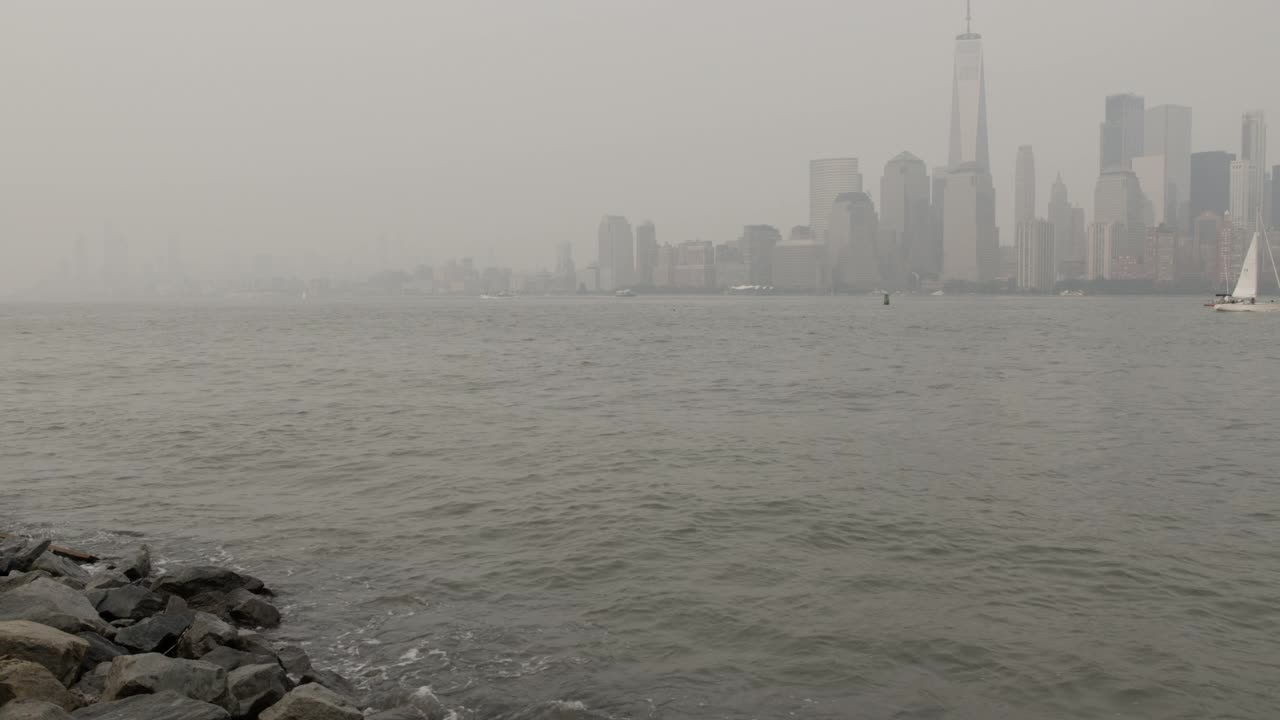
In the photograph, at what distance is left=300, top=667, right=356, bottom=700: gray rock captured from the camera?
971cm

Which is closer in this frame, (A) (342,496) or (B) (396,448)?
(A) (342,496)

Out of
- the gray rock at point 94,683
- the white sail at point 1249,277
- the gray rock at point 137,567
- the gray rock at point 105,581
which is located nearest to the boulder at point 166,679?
the gray rock at point 94,683

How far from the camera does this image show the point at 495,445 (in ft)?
84.9

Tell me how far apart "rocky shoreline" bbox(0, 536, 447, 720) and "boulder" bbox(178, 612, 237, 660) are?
0.04ft

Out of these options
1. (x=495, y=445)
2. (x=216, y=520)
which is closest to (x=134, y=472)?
(x=216, y=520)

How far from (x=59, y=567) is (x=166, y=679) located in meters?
5.50

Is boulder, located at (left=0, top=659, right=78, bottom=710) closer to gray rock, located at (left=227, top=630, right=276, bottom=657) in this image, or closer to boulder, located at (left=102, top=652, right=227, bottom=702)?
boulder, located at (left=102, top=652, right=227, bottom=702)

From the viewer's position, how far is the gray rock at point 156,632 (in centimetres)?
1041

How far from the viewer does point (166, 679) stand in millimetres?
8844

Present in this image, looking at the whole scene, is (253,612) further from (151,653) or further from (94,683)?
(151,653)

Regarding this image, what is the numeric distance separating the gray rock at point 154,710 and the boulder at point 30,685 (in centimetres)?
34

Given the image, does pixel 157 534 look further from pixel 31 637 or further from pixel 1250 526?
pixel 1250 526

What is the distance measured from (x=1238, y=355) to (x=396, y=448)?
5610 cm

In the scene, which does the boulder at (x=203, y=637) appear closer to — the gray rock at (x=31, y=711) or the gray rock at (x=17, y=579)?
the gray rock at (x=31, y=711)
